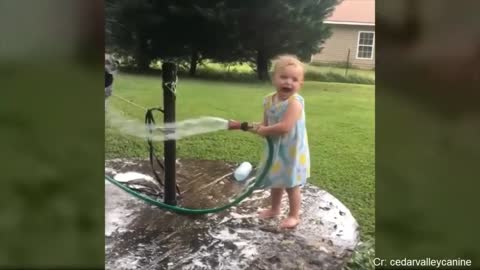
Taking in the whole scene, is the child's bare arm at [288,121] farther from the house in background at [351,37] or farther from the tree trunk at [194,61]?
the tree trunk at [194,61]

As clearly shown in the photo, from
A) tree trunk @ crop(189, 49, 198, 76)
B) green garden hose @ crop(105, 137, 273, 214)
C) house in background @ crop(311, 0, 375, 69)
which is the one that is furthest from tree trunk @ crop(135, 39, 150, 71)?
house in background @ crop(311, 0, 375, 69)

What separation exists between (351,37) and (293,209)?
721 millimetres

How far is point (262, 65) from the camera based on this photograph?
196 cm

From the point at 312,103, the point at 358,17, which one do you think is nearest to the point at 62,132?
the point at 312,103

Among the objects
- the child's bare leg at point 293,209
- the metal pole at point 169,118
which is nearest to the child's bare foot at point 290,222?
the child's bare leg at point 293,209

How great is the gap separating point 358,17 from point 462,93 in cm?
53

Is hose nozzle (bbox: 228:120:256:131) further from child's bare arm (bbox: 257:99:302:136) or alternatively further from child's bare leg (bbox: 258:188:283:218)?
child's bare leg (bbox: 258:188:283:218)

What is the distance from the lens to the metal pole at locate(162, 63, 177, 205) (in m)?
2.00

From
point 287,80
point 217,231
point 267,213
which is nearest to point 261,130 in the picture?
point 287,80

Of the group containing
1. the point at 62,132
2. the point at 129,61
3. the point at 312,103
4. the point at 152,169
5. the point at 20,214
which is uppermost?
the point at 129,61

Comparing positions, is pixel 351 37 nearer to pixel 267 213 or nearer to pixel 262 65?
pixel 262 65

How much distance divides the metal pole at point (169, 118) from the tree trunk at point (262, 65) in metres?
0.34

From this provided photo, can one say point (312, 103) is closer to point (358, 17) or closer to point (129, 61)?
point (358, 17)

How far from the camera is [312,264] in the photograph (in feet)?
6.46
